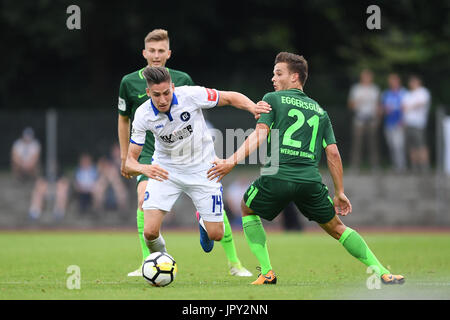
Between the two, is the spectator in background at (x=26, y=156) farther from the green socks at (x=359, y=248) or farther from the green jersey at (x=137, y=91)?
the green socks at (x=359, y=248)

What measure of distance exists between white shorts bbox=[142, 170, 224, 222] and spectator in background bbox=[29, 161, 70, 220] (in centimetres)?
1345

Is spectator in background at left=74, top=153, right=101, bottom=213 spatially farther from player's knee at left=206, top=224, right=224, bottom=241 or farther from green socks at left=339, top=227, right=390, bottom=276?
green socks at left=339, top=227, right=390, bottom=276

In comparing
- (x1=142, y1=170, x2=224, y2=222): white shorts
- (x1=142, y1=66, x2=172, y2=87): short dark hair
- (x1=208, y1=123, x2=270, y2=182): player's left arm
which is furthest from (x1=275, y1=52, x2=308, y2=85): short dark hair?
(x1=142, y1=170, x2=224, y2=222): white shorts

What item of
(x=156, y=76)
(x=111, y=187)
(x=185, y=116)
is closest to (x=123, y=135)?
(x=185, y=116)

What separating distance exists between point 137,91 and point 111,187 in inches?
487

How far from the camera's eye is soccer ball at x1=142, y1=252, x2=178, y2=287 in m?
7.80

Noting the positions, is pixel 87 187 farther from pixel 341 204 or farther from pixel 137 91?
pixel 341 204

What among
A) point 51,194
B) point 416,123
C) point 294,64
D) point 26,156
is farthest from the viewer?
point 26,156

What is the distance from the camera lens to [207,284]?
8.30 m

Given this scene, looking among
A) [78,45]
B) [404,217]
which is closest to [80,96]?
[78,45]

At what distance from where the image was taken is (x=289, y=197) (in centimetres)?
796

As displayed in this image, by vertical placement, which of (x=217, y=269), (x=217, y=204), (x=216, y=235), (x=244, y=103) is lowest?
(x=217, y=269)

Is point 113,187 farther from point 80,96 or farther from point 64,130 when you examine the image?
point 80,96

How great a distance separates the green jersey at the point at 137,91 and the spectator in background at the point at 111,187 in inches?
475
